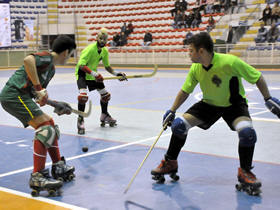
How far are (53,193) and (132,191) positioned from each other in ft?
2.36

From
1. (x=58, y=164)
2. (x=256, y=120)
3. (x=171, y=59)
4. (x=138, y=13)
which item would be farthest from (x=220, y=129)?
(x=138, y=13)

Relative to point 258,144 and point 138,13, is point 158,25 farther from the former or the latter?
point 258,144

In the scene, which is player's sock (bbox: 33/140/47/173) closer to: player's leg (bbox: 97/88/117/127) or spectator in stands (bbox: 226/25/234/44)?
player's leg (bbox: 97/88/117/127)

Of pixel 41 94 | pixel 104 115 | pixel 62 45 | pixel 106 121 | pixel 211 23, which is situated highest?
pixel 211 23

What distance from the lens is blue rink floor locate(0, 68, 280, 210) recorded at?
12.1 feet

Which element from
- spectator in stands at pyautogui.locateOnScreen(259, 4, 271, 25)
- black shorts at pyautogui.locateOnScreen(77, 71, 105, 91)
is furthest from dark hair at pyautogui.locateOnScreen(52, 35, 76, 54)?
spectator in stands at pyautogui.locateOnScreen(259, 4, 271, 25)

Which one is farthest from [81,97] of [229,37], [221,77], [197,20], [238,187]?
[197,20]

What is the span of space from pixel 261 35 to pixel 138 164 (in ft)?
54.2

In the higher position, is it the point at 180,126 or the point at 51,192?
the point at 180,126

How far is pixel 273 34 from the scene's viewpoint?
19.6 meters

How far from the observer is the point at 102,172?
15.1 feet

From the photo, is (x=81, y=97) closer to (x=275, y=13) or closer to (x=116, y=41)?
(x=275, y=13)

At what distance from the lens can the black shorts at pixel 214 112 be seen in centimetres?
405

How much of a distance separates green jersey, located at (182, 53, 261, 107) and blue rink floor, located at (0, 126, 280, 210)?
2.76ft
